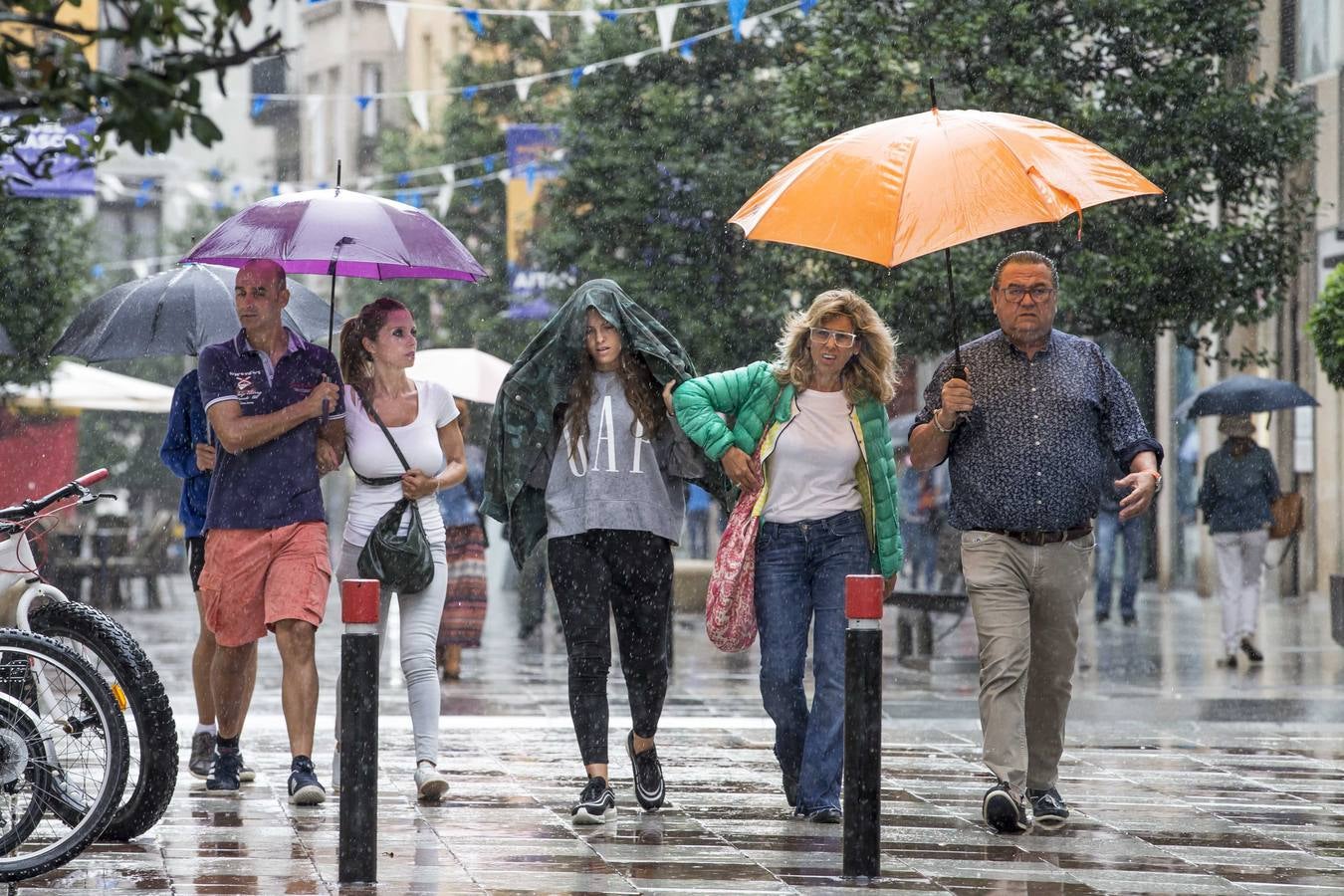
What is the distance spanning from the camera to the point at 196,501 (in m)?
8.70

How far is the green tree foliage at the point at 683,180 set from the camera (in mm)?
24859

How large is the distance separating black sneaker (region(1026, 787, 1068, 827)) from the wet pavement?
0.06m

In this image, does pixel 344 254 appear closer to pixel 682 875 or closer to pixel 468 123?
pixel 682 875

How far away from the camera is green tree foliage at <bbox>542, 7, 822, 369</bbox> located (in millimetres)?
24859

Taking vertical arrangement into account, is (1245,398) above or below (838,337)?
above

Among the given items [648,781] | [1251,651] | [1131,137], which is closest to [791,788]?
[648,781]

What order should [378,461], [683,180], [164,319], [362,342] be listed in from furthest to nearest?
[683,180]
[164,319]
[362,342]
[378,461]

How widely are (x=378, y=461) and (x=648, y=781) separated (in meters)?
1.53

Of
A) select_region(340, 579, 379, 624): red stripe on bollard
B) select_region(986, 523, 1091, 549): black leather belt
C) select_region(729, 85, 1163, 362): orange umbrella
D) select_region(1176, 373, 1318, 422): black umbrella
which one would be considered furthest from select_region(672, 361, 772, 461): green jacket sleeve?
select_region(1176, 373, 1318, 422): black umbrella

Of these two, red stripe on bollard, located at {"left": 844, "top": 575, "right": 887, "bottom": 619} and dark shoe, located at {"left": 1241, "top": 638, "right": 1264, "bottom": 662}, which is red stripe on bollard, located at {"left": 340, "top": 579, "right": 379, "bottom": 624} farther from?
dark shoe, located at {"left": 1241, "top": 638, "right": 1264, "bottom": 662}

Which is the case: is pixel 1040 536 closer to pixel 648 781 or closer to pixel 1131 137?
pixel 648 781

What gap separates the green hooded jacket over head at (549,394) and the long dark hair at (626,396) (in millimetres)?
30

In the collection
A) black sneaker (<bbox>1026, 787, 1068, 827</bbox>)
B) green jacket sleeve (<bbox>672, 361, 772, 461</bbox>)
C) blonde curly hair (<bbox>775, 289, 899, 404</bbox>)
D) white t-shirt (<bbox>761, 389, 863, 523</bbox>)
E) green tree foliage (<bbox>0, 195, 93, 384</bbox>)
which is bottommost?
black sneaker (<bbox>1026, 787, 1068, 827</bbox>)

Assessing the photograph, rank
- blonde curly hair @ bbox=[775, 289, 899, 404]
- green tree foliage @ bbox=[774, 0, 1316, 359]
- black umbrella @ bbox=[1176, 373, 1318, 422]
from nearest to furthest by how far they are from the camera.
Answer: blonde curly hair @ bbox=[775, 289, 899, 404] → green tree foliage @ bbox=[774, 0, 1316, 359] → black umbrella @ bbox=[1176, 373, 1318, 422]
